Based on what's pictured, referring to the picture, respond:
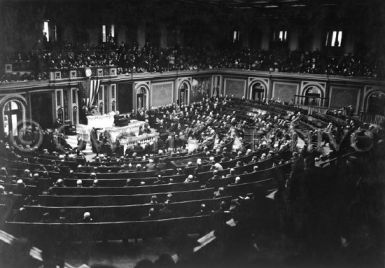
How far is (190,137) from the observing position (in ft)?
84.8

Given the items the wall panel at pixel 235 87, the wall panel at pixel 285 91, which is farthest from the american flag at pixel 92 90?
the wall panel at pixel 285 91

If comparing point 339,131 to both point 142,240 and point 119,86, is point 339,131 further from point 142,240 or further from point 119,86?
point 119,86

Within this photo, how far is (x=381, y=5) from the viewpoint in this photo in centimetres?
1070

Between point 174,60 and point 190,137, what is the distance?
11.8m

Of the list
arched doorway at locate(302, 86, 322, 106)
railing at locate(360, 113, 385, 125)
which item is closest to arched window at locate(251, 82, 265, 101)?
arched doorway at locate(302, 86, 322, 106)

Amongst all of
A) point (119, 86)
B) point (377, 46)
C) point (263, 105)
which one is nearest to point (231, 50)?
point (263, 105)

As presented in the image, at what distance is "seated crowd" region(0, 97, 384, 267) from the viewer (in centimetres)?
1103

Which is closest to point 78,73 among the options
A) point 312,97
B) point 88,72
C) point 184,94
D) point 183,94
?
point 88,72

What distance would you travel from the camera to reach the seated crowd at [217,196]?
11.0 meters

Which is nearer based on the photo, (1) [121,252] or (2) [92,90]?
(1) [121,252]

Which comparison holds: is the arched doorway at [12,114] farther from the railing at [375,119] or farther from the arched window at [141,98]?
the railing at [375,119]

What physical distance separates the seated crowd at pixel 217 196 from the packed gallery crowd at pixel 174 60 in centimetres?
894

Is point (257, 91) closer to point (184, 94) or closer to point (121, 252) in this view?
point (184, 94)

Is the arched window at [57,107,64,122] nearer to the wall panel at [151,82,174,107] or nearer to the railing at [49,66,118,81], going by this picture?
the railing at [49,66,118,81]
